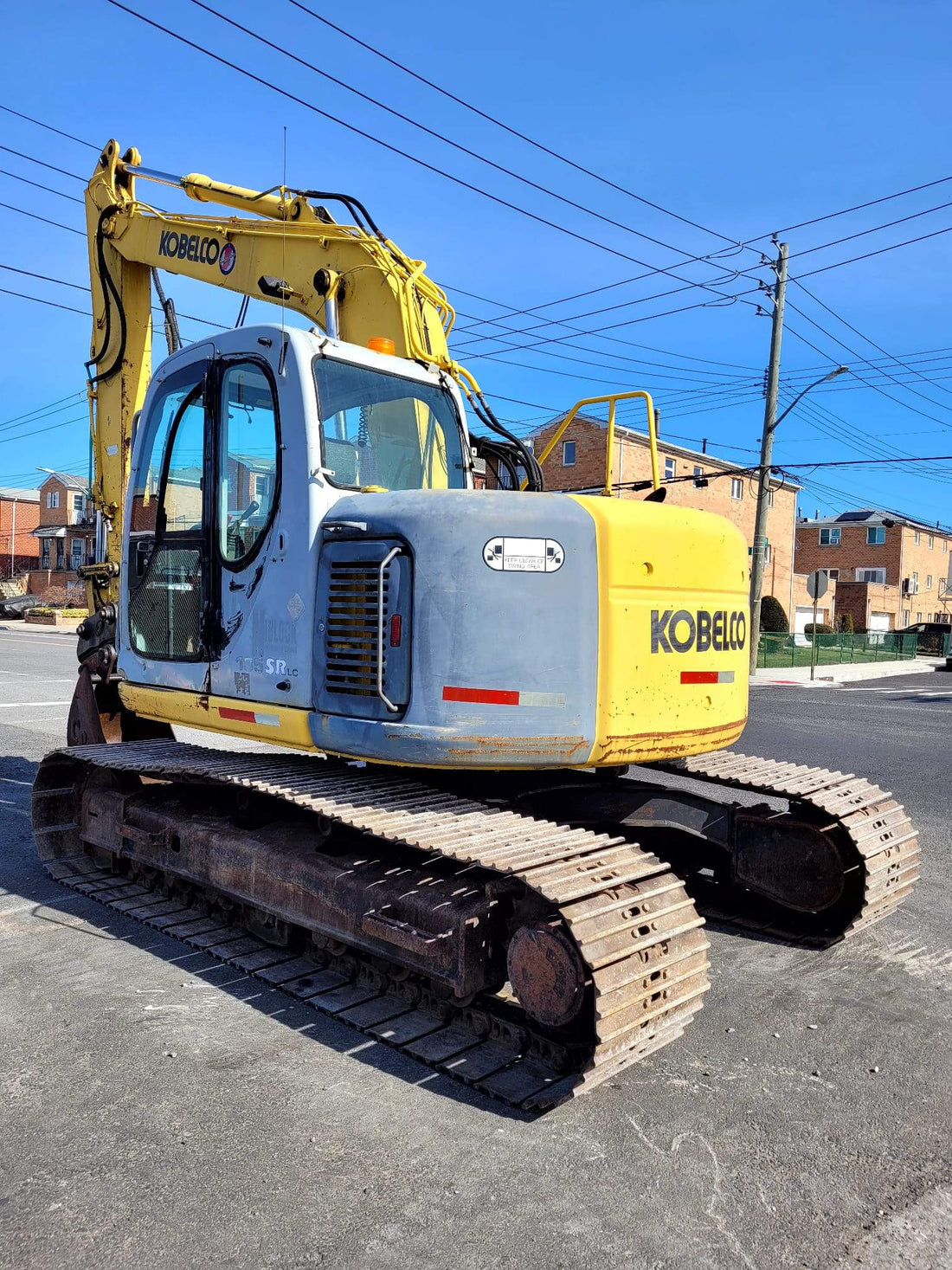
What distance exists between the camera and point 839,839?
5164 millimetres

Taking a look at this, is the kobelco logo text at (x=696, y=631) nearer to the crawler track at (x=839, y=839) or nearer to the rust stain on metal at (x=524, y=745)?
the rust stain on metal at (x=524, y=745)

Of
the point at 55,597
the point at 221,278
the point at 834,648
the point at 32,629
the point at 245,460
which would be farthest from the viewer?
the point at 55,597

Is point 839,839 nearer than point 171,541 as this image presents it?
Yes

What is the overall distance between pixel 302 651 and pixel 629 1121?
2.43 metres

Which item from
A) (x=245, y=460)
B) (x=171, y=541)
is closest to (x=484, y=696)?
(x=245, y=460)

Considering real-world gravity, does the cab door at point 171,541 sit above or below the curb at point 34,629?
above

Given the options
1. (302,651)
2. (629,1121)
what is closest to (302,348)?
(302,651)

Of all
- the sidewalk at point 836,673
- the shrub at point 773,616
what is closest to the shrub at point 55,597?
the shrub at point 773,616

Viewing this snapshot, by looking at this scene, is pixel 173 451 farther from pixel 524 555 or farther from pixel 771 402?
pixel 771 402

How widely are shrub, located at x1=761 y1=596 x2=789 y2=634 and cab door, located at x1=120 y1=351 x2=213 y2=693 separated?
39.5 meters

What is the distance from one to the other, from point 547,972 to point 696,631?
175cm

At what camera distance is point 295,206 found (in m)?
6.39

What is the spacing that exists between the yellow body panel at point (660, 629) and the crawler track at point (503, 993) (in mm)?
544

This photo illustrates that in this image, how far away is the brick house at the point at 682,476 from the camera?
1513 inches
